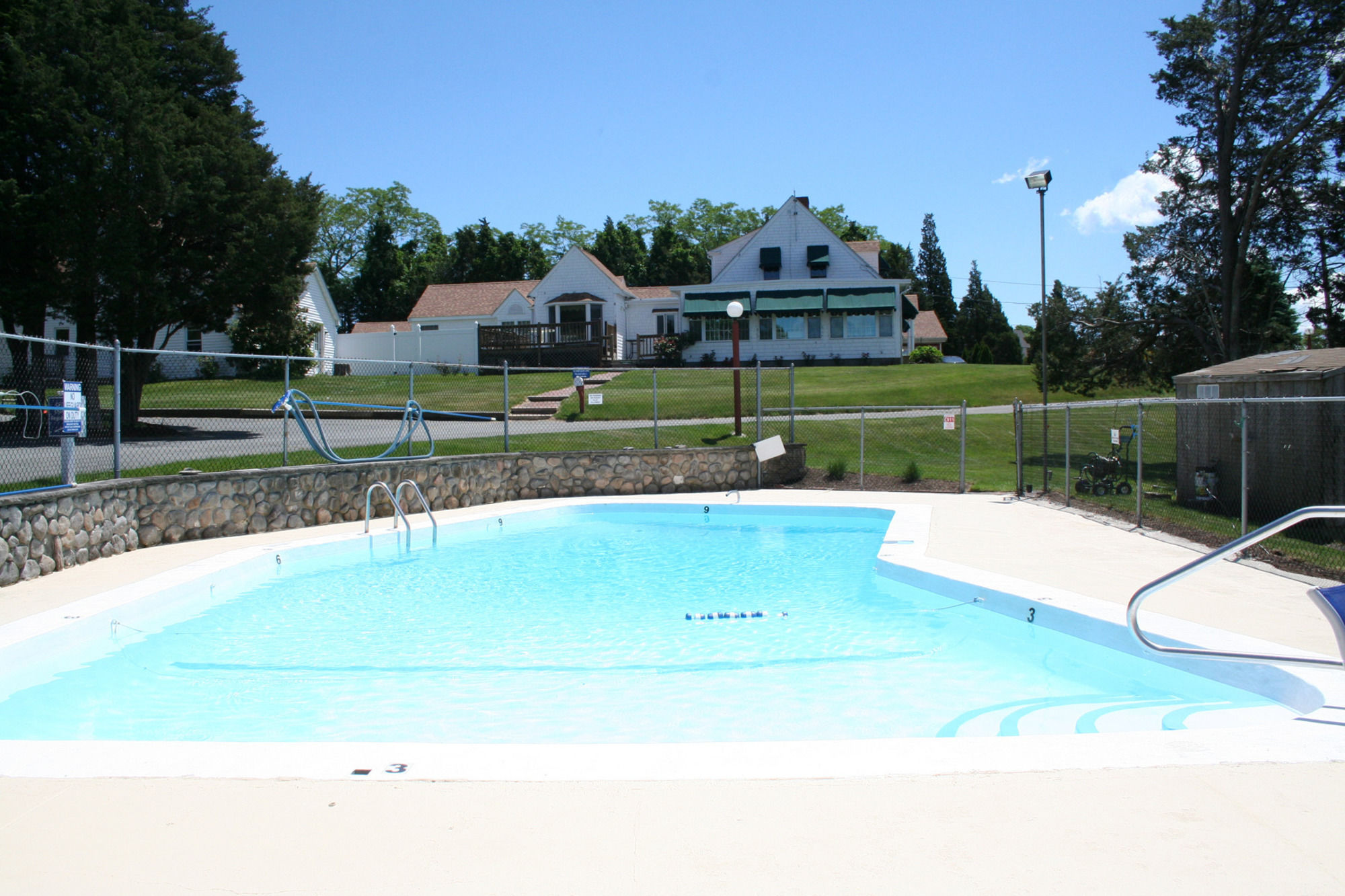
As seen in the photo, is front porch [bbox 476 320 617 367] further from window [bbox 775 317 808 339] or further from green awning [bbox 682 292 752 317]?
window [bbox 775 317 808 339]

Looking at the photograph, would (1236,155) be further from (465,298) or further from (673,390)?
(465,298)

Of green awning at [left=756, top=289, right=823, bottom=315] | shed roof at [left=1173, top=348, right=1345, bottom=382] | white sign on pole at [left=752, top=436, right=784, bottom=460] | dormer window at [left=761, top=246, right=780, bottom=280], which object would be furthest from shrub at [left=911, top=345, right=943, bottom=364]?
shed roof at [left=1173, top=348, right=1345, bottom=382]

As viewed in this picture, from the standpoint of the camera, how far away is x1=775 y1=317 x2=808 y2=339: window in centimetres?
3756

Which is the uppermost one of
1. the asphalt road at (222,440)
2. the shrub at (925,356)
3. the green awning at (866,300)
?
the green awning at (866,300)

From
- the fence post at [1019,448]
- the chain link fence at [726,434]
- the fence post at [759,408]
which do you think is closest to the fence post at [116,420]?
the chain link fence at [726,434]

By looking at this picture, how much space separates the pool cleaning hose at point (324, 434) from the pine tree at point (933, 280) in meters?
64.0

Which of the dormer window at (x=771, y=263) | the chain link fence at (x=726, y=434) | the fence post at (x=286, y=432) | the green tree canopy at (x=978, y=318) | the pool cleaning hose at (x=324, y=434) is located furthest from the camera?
the green tree canopy at (x=978, y=318)

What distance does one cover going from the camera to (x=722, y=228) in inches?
2916

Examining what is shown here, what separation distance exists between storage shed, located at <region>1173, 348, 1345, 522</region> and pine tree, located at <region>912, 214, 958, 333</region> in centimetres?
6075

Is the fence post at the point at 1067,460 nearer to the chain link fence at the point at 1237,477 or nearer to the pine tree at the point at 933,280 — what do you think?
the chain link fence at the point at 1237,477

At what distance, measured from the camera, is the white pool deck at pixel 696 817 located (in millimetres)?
2678

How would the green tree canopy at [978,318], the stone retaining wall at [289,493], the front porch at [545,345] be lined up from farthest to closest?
the green tree canopy at [978,318] < the front porch at [545,345] < the stone retaining wall at [289,493]

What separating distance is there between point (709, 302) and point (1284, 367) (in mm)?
26761

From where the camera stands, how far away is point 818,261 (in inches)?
1501
